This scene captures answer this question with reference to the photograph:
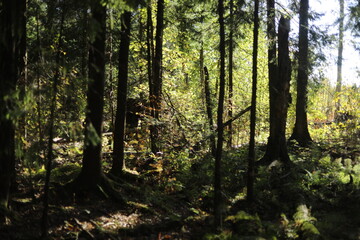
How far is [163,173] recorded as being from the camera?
11.8m

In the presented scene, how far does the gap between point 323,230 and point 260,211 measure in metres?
1.96

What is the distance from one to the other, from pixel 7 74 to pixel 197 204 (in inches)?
276

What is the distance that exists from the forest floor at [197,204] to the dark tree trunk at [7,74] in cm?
61

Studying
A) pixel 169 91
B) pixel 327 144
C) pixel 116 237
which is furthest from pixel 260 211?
pixel 169 91

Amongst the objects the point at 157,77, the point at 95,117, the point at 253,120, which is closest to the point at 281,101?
the point at 253,120

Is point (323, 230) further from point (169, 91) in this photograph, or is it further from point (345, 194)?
point (169, 91)

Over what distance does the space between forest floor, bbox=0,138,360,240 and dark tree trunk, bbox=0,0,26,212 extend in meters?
0.61

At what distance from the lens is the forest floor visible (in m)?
7.35

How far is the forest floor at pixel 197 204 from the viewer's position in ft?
24.1

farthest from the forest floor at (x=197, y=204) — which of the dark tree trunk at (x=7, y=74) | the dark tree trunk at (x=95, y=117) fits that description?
the dark tree trunk at (x=7, y=74)

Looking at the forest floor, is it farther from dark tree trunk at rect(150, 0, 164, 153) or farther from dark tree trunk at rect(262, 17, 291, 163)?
dark tree trunk at rect(150, 0, 164, 153)

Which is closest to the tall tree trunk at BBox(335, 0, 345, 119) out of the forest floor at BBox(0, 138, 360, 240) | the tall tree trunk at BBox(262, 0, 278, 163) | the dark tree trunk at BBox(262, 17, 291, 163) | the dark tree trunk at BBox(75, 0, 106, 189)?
the tall tree trunk at BBox(262, 0, 278, 163)

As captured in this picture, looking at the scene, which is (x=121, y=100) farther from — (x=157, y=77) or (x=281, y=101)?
(x=281, y=101)

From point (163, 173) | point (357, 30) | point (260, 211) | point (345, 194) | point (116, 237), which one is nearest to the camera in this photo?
point (116, 237)
